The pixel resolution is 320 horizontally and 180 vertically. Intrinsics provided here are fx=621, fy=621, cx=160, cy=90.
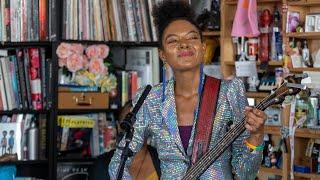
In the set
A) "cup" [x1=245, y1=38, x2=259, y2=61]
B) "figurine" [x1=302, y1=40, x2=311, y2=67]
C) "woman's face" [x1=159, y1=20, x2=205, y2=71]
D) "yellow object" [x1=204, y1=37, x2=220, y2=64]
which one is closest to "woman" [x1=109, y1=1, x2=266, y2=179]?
"woman's face" [x1=159, y1=20, x2=205, y2=71]

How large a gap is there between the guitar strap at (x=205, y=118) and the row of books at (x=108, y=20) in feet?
4.95

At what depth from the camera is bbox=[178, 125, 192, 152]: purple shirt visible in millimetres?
1753

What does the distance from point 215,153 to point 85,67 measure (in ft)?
5.62

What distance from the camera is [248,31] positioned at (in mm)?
3363

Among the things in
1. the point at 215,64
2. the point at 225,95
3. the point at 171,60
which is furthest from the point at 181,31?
the point at 215,64

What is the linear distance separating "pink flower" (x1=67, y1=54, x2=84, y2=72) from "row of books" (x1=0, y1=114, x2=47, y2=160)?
29cm

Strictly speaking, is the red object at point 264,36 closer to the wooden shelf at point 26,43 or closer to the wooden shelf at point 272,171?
the wooden shelf at point 272,171

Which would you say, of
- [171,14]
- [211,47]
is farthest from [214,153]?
[211,47]

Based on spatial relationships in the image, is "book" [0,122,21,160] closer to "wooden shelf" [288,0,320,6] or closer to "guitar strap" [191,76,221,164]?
"wooden shelf" [288,0,320,6]

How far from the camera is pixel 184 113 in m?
1.82

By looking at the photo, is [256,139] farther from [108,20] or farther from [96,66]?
[108,20]

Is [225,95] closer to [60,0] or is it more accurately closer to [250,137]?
[250,137]

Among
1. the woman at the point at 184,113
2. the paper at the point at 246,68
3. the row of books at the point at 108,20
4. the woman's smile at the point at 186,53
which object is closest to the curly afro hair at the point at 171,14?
the woman at the point at 184,113

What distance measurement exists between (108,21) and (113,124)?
56 centimetres
